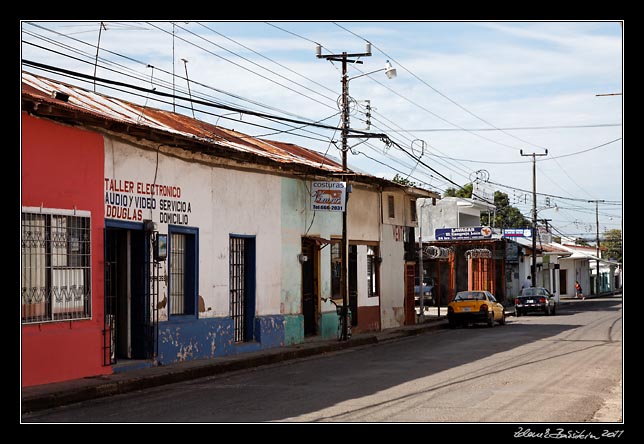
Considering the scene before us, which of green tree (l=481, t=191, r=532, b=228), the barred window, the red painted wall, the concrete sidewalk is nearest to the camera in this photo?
the concrete sidewalk

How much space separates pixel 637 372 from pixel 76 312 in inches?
410

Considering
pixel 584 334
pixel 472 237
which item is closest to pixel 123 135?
pixel 584 334

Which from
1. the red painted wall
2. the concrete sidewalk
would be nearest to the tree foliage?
the concrete sidewalk

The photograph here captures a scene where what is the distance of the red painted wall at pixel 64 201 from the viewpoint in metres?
15.4

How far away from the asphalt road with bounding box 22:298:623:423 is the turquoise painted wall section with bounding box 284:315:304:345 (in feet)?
7.82

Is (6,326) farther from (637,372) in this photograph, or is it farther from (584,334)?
(584,334)

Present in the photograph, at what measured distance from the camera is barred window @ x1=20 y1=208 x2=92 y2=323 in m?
15.5

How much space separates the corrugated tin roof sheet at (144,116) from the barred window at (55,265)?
1929mm

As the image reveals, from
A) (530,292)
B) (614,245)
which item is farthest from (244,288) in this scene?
(614,245)

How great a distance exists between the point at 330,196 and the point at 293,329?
152 inches

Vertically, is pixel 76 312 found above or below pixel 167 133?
below

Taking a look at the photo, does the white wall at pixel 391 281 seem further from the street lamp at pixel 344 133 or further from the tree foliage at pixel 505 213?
the tree foliage at pixel 505 213

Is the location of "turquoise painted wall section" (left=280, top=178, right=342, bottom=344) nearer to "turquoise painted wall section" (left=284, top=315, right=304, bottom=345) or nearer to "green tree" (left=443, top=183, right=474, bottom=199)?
"turquoise painted wall section" (left=284, top=315, right=304, bottom=345)

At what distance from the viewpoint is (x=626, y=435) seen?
10.0 meters
